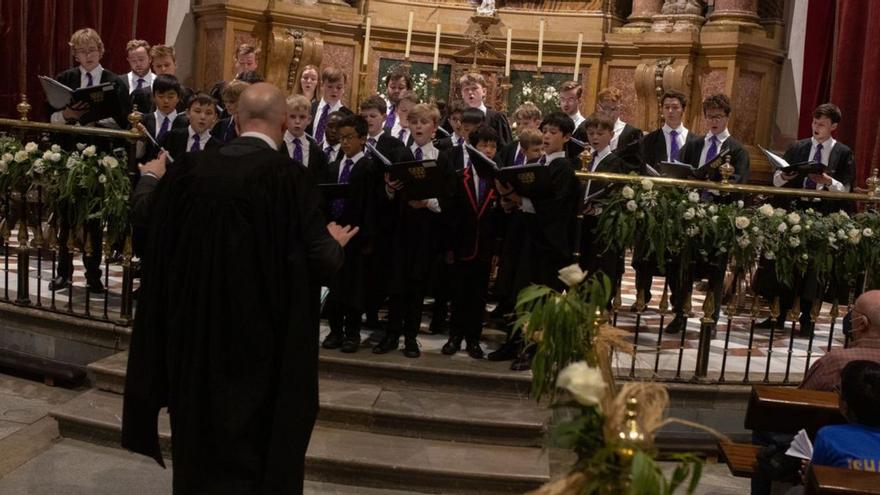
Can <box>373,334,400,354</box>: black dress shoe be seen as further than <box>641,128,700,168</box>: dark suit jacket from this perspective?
No

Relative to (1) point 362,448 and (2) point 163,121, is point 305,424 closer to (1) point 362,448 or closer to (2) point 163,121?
(1) point 362,448

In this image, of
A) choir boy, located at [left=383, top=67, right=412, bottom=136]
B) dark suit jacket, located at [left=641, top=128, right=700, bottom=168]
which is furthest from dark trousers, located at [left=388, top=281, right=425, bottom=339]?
dark suit jacket, located at [left=641, top=128, right=700, bottom=168]

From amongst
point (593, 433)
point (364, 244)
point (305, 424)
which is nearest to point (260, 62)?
point (364, 244)

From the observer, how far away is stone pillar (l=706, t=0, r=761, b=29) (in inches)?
407

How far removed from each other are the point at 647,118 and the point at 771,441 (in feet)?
21.9

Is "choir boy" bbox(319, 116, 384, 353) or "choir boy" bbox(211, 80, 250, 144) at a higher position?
"choir boy" bbox(211, 80, 250, 144)

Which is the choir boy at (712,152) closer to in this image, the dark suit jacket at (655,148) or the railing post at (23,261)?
the dark suit jacket at (655,148)

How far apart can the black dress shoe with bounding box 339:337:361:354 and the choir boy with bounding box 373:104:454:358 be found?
0.36ft

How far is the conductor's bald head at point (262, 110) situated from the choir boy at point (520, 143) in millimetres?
2491

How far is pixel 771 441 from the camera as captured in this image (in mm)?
4207

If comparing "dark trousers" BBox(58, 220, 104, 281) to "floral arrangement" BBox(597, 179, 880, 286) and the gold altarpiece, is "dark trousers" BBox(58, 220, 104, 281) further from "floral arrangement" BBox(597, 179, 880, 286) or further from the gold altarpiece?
the gold altarpiece

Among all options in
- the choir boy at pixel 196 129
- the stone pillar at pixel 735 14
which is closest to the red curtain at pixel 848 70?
the stone pillar at pixel 735 14

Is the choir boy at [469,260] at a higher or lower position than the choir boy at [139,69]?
lower

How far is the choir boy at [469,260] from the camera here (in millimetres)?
5965
